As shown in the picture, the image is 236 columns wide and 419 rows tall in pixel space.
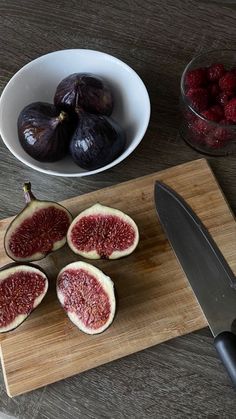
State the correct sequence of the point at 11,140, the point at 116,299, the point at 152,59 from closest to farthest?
the point at 116,299 < the point at 11,140 < the point at 152,59

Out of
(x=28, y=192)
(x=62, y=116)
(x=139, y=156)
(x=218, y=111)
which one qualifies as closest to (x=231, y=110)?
(x=218, y=111)

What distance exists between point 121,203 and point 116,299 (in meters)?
0.24

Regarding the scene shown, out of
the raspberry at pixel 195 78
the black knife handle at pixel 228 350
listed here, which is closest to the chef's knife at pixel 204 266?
the black knife handle at pixel 228 350

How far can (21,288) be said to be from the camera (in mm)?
1022

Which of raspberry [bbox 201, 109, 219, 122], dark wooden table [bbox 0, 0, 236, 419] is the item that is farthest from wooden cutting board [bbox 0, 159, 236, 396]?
raspberry [bbox 201, 109, 219, 122]

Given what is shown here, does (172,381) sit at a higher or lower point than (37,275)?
lower

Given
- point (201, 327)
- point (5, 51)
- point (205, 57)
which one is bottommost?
point (201, 327)

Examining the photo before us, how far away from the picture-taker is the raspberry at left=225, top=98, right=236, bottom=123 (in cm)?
109

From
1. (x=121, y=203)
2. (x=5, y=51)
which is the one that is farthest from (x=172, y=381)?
(x=5, y=51)

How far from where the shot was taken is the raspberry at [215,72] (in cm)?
115

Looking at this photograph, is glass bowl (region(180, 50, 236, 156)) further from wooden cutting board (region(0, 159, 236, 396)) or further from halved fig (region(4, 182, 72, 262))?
halved fig (region(4, 182, 72, 262))

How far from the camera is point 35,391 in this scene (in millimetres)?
997

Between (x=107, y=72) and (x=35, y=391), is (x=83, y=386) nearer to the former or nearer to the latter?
(x=35, y=391)

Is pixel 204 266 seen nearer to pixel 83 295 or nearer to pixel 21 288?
pixel 83 295
